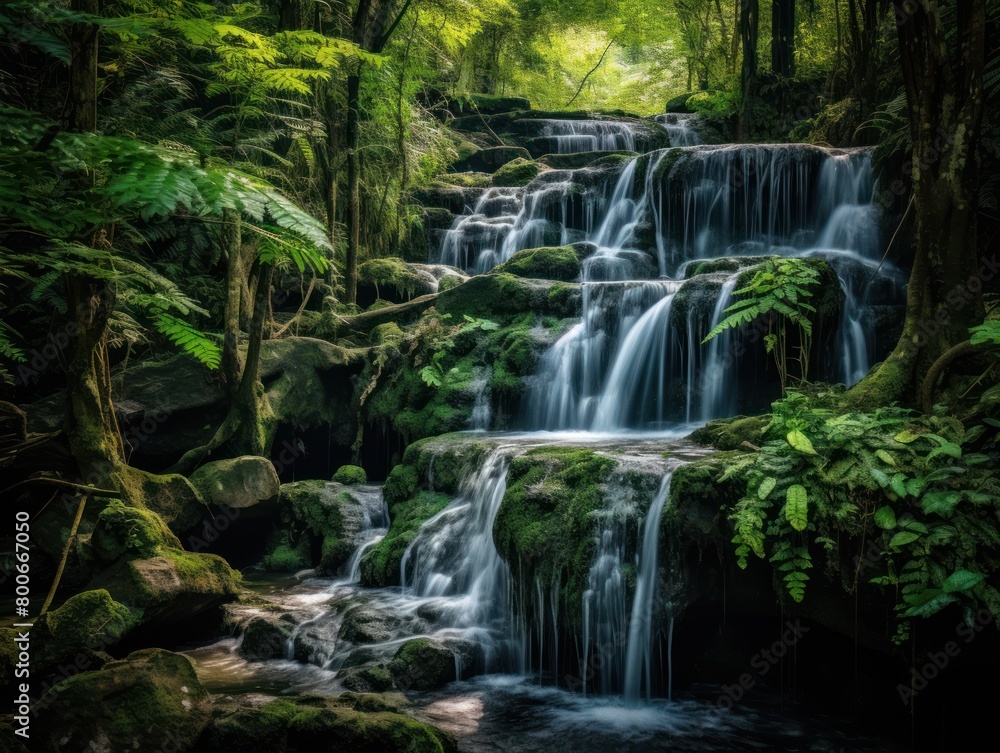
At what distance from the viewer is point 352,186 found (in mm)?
12664

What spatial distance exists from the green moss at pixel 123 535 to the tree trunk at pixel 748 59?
15.6 meters

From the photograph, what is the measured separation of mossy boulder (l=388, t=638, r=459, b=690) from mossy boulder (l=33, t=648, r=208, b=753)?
5.33 feet

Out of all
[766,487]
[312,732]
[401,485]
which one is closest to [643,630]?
[766,487]

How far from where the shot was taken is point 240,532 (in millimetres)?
9477

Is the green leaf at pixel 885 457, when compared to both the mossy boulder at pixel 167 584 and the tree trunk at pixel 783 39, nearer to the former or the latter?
the mossy boulder at pixel 167 584

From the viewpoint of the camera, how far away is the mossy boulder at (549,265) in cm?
1262

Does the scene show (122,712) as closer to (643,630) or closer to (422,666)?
(422,666)

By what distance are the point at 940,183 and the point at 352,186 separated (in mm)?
9515

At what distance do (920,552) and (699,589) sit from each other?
1.66 meters

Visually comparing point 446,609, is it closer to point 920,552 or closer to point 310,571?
point 310,571

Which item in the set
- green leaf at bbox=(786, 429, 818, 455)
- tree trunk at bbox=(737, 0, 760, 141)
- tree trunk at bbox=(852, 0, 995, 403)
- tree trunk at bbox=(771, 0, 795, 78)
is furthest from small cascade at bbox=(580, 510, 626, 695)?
tree trunk at bbox=(771, 0, 795, 78)

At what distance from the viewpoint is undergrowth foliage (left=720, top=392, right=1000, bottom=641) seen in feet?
14.0

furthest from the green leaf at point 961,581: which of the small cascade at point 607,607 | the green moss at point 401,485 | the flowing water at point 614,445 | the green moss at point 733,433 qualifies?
Result: the green moss at point 401,485

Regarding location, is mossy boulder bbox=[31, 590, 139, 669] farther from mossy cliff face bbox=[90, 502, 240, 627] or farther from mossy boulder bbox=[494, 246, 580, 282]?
mossy boulder bbox=[494, 246, 580, 282]
